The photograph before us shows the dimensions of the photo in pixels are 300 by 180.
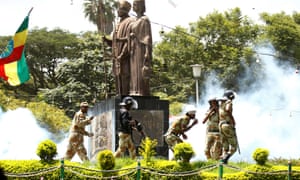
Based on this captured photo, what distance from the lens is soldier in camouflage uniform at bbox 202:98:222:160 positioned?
55.8 ft

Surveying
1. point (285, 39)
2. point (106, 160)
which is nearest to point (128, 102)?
point (106, 160)

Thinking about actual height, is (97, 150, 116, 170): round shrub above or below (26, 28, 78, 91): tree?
below

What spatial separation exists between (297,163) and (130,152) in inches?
196

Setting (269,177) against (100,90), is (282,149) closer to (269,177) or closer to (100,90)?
(100,90)

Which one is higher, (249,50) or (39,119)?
(249,50)

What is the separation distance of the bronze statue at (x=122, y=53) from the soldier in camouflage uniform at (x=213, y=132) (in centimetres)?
286

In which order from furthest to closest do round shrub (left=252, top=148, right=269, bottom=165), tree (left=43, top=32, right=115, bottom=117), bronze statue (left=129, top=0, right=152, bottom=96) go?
1. tree (left=43, top=32, right=115, bottom=117)
2. bronze statue (left=129, top=0, right=152, bottom=96)
3. round shrub (left=252, top=148, right=269, bottom=165)

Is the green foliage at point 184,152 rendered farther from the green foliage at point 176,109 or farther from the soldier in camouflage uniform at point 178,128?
the green foliage at point 176,109

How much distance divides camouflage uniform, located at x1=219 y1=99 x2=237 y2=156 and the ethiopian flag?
4.26 metres

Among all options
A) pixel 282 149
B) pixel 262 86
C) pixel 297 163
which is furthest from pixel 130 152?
pixel 262 86

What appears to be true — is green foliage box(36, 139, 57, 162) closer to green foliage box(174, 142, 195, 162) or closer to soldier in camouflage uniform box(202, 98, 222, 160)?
green foliage box(174, 142, 195, 162)

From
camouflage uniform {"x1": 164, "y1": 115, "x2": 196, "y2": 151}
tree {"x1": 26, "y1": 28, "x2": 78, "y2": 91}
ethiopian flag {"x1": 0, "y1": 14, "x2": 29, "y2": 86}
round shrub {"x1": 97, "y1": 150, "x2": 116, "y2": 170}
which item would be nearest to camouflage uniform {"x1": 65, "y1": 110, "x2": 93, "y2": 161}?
ethiopian flag {"x1": 0, "y1": 14, "x2": 29, "y2": 86}

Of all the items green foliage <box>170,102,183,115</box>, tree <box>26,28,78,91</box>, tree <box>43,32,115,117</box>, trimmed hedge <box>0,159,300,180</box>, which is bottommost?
trimmed hedge <box>0,159,300,180</box>

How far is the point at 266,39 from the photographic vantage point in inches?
1522
